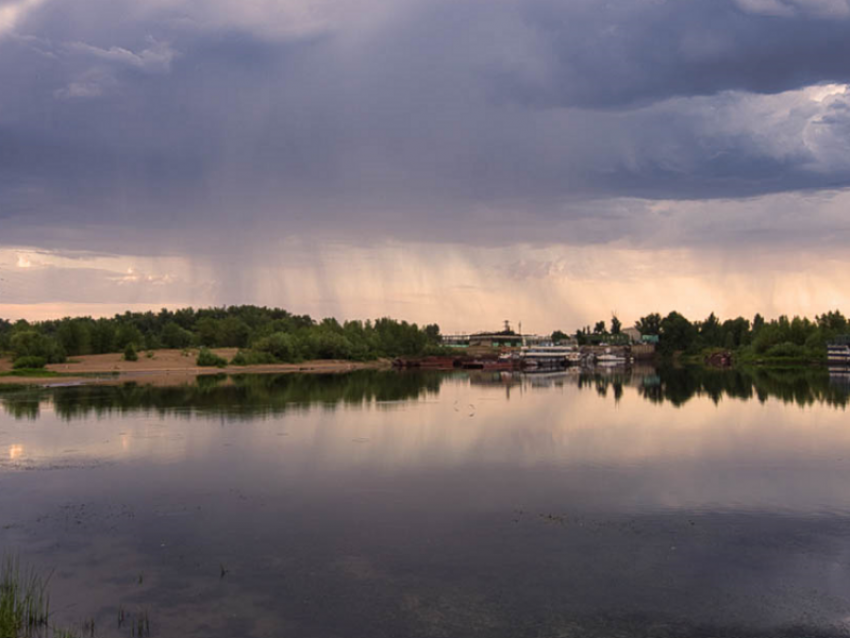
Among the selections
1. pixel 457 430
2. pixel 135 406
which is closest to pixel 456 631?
pixel 457 430

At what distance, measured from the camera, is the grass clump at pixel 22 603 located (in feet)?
55.2

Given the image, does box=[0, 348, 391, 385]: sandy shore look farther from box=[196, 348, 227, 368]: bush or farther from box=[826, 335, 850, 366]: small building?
box=[826, 335, 850, 366]: small building

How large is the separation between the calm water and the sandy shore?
57464 mm

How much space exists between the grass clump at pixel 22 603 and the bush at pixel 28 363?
112m

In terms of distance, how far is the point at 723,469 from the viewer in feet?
122

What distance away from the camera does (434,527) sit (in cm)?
2605

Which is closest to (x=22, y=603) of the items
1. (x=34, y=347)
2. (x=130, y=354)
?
(x=34, y=347)

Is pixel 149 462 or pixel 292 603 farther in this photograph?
pixel 149 462

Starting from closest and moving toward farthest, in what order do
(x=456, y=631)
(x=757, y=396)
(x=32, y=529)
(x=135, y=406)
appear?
(x=456, y=631) → (x=32, y=529) → (x=135, y=406) → (x=757, y=396)

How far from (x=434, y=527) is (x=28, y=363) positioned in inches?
4584

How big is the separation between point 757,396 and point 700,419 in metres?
27.7

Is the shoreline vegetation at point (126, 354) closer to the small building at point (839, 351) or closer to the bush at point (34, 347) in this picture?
the bush at point (34, 347)

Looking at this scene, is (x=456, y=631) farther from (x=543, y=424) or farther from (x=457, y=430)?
(x=543, y=424)

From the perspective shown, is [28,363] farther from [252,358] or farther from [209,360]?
[252,358]
